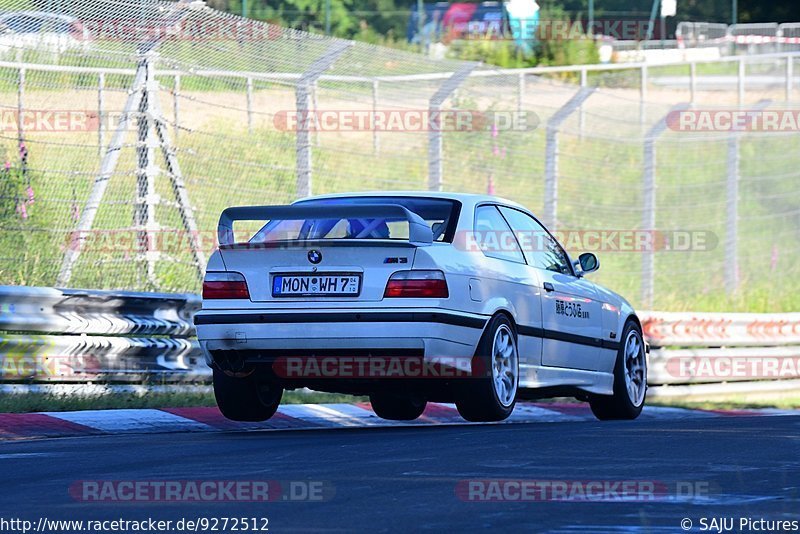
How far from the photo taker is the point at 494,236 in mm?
10055

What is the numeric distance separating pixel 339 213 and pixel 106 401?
2.86 metres

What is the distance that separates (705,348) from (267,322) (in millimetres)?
8354

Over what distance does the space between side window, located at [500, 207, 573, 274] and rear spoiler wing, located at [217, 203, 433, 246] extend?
4.82ft

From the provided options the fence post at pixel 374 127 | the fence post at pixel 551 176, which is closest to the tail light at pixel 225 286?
the fence post at pixel 374 127

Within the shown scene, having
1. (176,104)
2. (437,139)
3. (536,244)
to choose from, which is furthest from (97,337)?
(437,139)

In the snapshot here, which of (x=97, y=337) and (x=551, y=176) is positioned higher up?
(x=551, y=176)

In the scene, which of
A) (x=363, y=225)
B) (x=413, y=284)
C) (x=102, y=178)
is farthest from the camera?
(x=102, y=178)

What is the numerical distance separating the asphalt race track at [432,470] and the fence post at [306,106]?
15.5 ft

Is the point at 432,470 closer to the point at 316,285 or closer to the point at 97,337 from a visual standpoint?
the point at 316,285

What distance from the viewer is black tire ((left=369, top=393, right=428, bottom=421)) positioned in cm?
1155

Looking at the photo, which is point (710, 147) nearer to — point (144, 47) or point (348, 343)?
point (144, 47)

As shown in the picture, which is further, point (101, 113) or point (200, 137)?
point (200, 137)

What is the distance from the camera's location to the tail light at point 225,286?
928 centimetres

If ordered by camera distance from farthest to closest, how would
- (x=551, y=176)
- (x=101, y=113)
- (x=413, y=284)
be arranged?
(x=551, y=176) < (x=101, y=113) < (x=413, y=284)
